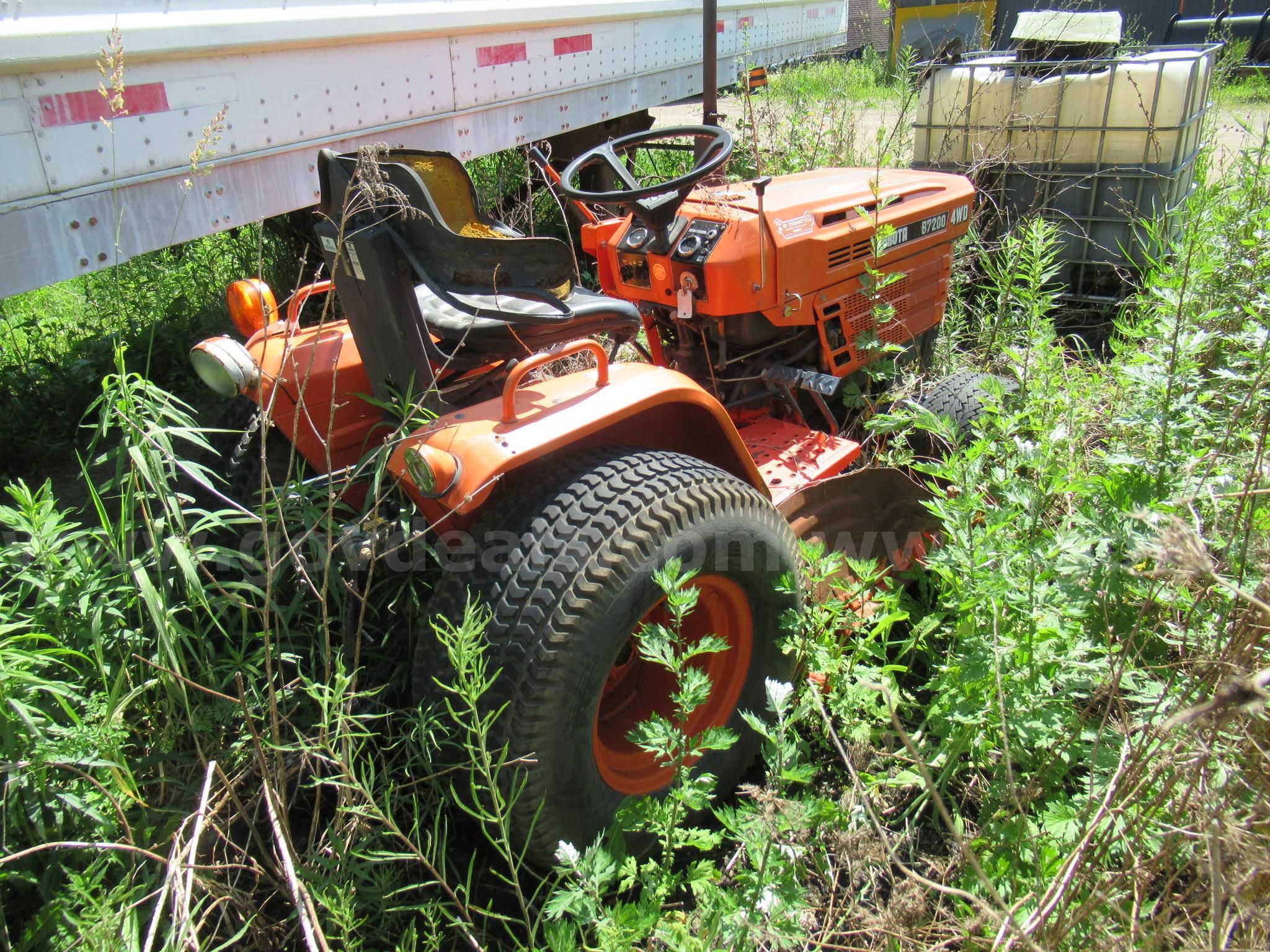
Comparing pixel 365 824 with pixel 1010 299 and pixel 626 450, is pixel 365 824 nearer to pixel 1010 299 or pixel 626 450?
pixel 626 450

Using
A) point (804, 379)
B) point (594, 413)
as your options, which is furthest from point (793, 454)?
point (594, 413)

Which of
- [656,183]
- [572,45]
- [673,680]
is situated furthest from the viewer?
[572,45]

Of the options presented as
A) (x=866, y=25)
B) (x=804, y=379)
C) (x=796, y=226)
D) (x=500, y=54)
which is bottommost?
(x=804, y=379)

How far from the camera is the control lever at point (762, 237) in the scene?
2.59 m

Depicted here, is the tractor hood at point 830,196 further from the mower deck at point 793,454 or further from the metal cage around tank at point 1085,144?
the metal cage around tank at point 1085,144

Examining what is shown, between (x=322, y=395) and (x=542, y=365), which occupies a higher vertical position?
(x=542, y=365)

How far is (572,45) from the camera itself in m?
4.97

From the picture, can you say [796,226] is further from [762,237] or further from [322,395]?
[322,395]

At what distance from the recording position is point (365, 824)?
1.62 metres

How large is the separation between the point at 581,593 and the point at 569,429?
12.8 inches

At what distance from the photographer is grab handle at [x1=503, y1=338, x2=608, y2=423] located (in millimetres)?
1729

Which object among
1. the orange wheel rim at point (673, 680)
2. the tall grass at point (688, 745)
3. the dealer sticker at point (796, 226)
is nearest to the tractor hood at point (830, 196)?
the dealer sticker at point (796, 226)

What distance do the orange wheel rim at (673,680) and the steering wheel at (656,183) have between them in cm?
116

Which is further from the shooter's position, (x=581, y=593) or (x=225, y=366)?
(x=225, y=366)
